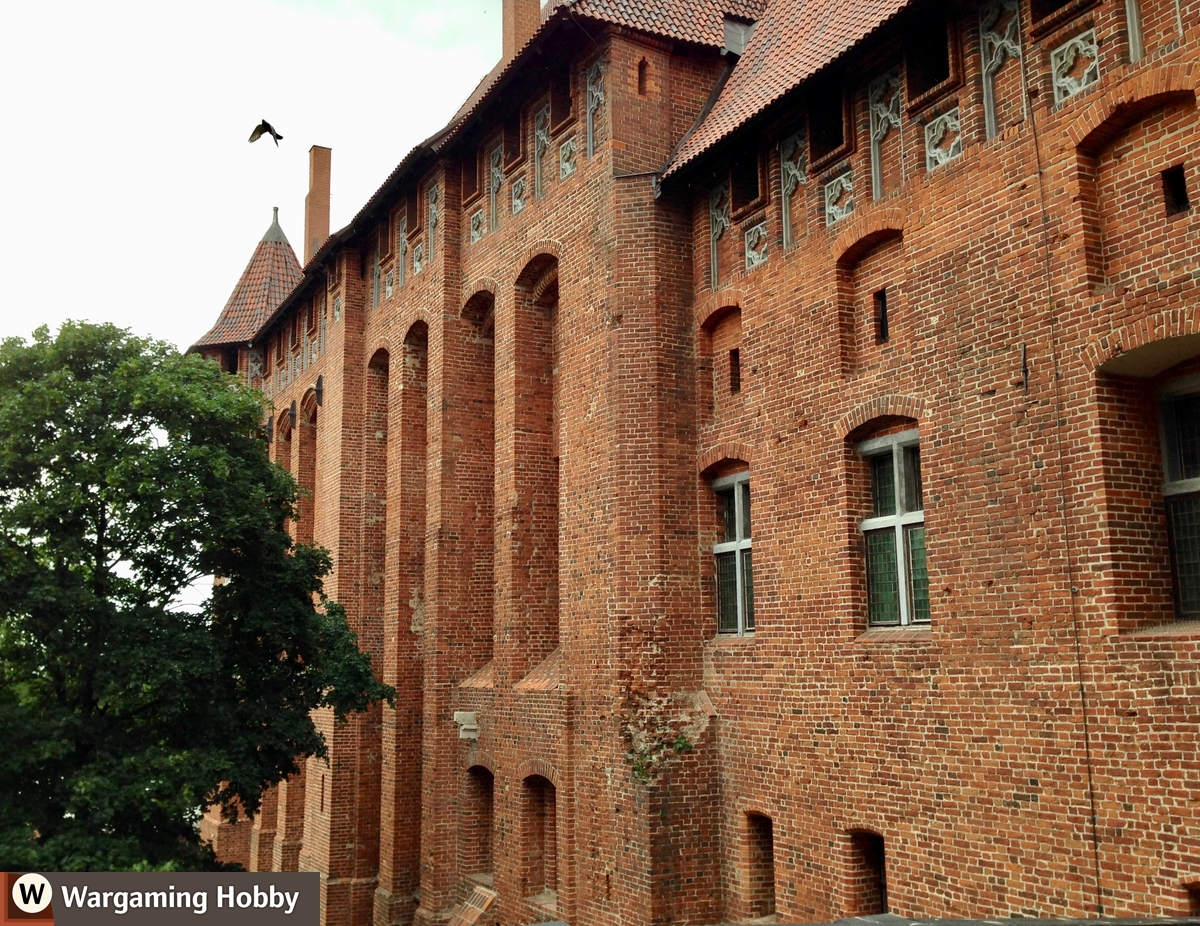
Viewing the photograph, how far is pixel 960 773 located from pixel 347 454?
52.1ft

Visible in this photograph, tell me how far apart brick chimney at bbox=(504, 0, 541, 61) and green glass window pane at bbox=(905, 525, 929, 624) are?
13.8 metres

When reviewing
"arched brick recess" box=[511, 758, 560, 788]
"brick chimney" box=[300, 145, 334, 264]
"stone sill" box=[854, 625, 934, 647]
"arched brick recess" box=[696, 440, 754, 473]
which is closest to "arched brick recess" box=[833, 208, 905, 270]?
"arched brick recess" box=[696, 440, 754, 473]

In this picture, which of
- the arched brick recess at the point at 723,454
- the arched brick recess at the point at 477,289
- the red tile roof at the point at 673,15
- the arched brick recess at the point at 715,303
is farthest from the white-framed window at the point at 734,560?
the arched brick recess at the point at 477,289

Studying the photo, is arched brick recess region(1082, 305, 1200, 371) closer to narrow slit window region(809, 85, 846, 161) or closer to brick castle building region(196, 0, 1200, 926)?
brick castle building region(196, 0, 1200, 926)

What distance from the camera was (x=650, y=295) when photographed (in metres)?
13.5

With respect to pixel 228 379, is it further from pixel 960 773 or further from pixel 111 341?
pixel 960 773

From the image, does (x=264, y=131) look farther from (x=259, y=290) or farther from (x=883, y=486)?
(x=259, y=290)

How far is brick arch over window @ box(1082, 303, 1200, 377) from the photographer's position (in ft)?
25.8

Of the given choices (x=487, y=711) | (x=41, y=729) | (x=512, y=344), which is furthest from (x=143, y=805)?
(x=512, y=344)

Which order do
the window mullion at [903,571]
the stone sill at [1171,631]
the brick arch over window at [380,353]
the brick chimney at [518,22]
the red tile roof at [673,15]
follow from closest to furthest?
the stone sill at [1171,631]
the window mullion at [903,571]
the red tile roof at [673,15]
the brick chimney at [518,22]
the brick arch over window at [380,353]

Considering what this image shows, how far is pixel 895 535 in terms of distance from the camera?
35.3 ft

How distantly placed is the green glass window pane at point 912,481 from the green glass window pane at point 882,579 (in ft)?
1.14

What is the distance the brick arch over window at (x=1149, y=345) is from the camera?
25.8 feet

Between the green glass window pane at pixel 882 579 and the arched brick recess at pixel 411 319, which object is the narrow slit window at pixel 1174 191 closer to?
the green glass window pane at pixel 882 579
